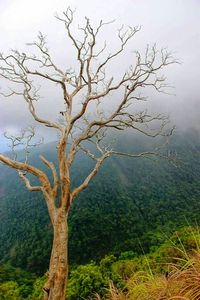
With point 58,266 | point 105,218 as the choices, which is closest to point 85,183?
point 58,266

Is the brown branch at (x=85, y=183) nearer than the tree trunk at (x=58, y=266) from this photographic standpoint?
No

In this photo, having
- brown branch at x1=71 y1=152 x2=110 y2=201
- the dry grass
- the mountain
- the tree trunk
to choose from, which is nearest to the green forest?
Answer: the mountain

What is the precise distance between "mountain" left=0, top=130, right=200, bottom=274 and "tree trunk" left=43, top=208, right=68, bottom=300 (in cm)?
5620

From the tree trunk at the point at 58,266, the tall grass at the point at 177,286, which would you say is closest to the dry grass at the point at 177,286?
the tall grass at the point at 177,286

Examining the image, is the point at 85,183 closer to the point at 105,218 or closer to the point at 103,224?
the point at 103,224

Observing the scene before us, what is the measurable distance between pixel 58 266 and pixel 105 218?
380ft

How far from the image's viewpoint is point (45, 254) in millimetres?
91312

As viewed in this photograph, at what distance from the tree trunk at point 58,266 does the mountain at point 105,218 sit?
56196mm

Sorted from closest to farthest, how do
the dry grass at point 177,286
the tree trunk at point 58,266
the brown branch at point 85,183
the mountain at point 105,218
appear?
the dry grass at point 177,286 < the tree trunk at point 58,266 < the brown branch at point 85,183 < the mountain at point 105,218

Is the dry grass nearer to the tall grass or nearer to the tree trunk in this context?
the tall grass

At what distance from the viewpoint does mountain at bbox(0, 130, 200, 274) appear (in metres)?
90.5

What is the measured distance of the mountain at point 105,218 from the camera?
3563 inches

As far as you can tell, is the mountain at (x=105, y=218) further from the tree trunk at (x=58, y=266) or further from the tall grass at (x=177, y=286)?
the tall grass at (x=177, y=286)

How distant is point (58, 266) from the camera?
7.96 meters
